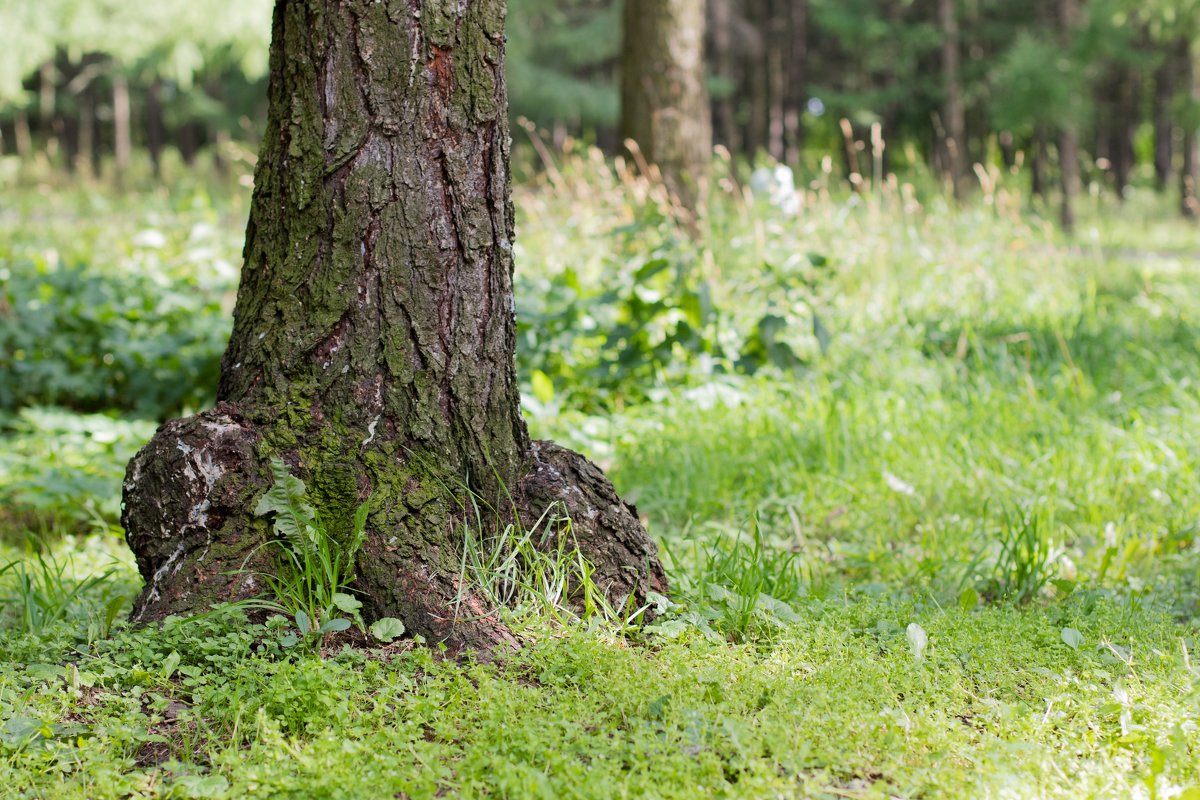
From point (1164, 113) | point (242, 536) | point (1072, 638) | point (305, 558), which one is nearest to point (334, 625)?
point (305, 558)

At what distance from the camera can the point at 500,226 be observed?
235 cm

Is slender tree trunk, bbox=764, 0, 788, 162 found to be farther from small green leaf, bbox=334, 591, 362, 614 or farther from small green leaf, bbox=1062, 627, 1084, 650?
small green leaf, bbox=334, 591, 362, 614

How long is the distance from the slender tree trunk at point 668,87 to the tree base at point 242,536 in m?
5.28

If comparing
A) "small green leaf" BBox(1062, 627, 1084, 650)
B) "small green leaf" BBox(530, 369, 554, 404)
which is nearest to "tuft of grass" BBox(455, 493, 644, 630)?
"small green leaf" BBox(1062, 627, 1084, 650)

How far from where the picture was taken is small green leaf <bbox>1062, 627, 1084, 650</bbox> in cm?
229

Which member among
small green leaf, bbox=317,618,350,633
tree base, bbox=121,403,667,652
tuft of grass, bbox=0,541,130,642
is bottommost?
tuft of grass, bbox=0,541,130,642

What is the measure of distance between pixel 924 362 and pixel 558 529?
10.4ft

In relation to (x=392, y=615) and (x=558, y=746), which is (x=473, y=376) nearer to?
(x=392, y=615)

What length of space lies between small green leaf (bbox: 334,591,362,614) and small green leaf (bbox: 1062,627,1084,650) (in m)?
1.65

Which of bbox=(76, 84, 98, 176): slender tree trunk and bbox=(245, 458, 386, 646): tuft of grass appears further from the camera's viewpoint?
bbox=(76, 84, 98, 176): slender tree trunk

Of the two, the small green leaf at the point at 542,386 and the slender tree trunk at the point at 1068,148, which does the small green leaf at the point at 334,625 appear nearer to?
the small green leaf at the point at 542,386

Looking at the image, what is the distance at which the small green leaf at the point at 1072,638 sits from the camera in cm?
229

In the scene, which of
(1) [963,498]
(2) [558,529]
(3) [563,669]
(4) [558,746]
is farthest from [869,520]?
(4) [558,746]

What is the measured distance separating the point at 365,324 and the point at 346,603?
64 cm
